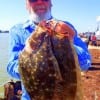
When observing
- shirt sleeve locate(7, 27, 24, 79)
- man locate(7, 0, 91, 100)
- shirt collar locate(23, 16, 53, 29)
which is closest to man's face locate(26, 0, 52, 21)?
man locate(7, 0, 91, 100)

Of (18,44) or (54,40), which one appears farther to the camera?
(18,44)

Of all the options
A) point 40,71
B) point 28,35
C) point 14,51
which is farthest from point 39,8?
point 40,71

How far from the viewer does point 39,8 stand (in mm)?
3420

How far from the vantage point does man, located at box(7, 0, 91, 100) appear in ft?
9.84

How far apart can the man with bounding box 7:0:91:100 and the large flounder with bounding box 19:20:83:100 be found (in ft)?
2.23

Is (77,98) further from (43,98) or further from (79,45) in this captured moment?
(79,45)

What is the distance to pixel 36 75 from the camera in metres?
2.23

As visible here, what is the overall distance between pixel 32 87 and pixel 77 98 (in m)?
0.30

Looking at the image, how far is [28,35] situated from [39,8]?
30 cm

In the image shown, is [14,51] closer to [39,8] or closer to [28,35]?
[28,35]

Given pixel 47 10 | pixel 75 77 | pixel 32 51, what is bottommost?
pixel 75 77

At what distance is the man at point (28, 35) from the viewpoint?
300 cm

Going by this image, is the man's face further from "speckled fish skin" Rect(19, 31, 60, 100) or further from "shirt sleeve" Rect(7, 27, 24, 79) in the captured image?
"speckled fish skin" Rect(19, 31, 60, 100)

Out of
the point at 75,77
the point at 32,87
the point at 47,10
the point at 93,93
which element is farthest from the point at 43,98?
the point at 93,93
